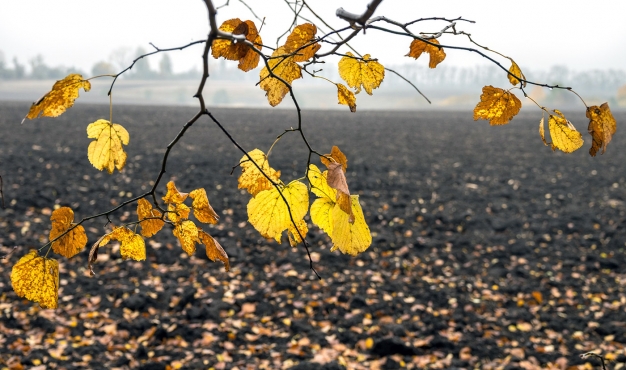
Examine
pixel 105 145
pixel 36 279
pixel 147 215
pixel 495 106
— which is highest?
pixel 495 106

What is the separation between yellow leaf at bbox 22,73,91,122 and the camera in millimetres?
699

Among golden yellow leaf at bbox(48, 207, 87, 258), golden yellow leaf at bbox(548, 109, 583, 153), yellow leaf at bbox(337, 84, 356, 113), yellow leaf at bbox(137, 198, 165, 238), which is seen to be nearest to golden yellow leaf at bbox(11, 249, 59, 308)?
golden yellow leaf at bbox(48, 207, 87, 258)

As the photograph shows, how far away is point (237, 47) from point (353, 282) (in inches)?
135

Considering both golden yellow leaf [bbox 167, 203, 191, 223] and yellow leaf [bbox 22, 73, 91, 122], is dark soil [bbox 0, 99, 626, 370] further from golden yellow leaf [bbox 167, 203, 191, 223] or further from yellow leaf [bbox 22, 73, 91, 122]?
yellow leaf [bbox 22, 73, 91, 122]

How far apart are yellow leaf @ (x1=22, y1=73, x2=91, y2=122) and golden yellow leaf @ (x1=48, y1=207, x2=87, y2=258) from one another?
237 millimetres

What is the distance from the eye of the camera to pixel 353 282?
403 cm

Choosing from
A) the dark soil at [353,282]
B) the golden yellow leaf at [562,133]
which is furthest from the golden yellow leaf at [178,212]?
the dark soil at [353,282]

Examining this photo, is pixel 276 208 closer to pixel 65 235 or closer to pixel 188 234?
pixel 188 234

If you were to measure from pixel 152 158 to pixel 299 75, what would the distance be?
706cm

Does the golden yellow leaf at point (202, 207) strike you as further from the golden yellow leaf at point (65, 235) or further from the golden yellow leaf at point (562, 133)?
the golden yellow leaf at point (562, 133)

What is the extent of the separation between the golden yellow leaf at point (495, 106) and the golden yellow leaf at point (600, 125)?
4.5 inches

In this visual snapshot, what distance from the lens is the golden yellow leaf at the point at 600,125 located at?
72cm

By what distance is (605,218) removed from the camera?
550cm

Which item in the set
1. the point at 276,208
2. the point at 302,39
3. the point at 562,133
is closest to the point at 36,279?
the point at 276,208
